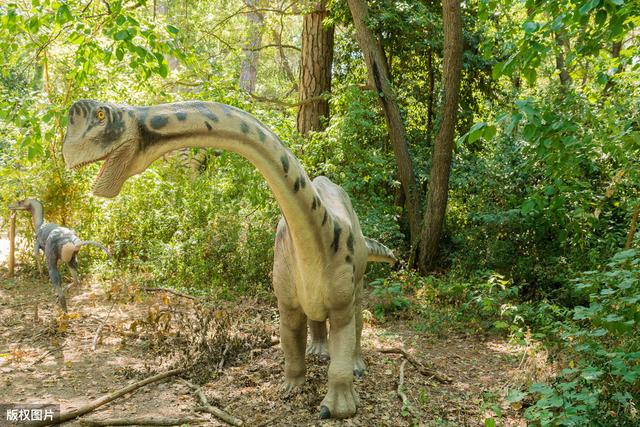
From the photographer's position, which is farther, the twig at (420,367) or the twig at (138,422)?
the twig at (420,367)

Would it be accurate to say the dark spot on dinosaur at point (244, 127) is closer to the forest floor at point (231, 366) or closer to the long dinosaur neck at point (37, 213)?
the forest floor at point (231, 366)

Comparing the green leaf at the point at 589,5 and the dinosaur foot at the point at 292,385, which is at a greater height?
the green leaf at the point at 589,5

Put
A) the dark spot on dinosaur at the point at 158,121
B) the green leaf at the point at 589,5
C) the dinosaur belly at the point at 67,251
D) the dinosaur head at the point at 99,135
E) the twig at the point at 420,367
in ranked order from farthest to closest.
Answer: the dinosaur belly at the point at 67,251 < the twig at the point at 420,367 < the green leaf at the point at 589,5 < the dark spot on dinosaur at the point at 158,121 < the dinosaur head at the point at 99,135

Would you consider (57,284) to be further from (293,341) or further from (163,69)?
(293,341)

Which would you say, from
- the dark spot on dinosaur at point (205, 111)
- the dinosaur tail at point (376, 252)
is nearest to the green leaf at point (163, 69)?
the dinosaur tail at point (376, 252)

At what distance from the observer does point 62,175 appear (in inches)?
333

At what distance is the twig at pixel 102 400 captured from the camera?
367 cm

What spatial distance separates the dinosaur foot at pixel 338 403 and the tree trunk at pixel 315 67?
22.2 ft

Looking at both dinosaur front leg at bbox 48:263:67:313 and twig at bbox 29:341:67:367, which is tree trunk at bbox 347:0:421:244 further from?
twig at bbox 29:341:67:367

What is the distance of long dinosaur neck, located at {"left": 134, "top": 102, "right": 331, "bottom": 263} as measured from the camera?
240 cm

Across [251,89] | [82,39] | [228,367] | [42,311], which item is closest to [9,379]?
[228,367]

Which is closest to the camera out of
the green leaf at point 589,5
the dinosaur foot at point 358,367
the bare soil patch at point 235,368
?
the green leaf at point 589,5

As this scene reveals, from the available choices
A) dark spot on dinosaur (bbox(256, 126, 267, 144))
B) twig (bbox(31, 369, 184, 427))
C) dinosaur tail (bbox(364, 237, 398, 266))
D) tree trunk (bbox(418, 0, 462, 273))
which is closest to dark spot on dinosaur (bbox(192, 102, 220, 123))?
dark spot on dinosaur (bbox(256, 126, 267, 144))

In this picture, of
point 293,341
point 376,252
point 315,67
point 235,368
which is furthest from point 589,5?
Answer: point 315,67
